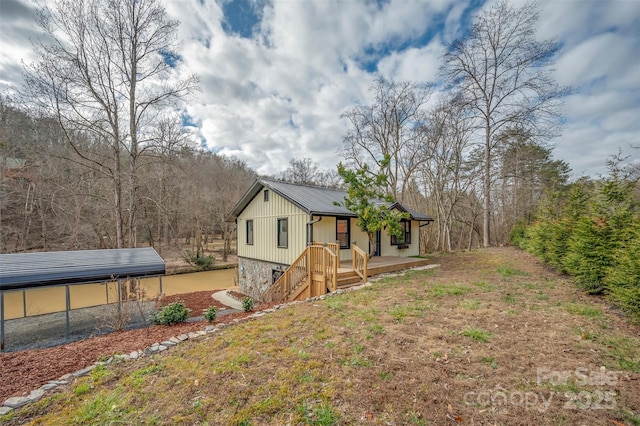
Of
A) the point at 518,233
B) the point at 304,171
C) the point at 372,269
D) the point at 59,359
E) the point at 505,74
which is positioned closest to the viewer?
the point at 59,359

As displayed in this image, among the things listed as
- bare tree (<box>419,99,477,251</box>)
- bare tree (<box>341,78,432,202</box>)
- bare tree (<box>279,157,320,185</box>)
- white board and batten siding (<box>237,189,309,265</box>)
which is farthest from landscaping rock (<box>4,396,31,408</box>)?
bare tree (<box>279,157,320,185</box>)

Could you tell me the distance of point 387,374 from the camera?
283 cm

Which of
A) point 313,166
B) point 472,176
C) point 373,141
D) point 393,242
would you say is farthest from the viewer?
point 313,166

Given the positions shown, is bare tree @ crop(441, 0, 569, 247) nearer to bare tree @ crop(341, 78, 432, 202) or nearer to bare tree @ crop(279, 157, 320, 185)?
bare tree @ crop(341, 78, 432, 202)

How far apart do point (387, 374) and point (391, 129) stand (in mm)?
19020

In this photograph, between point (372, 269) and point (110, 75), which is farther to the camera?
point (110, 75)

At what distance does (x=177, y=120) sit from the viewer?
14.2 meters

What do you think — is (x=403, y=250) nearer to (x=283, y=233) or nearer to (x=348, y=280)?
(x=348, y=280)

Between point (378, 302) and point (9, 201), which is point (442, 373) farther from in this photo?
point (9, 201)

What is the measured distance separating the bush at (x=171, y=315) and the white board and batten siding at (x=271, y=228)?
4.75m

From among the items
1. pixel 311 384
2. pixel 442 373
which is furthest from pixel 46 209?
pixel 442 373

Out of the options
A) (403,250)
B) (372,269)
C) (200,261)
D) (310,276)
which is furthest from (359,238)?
(200,261)

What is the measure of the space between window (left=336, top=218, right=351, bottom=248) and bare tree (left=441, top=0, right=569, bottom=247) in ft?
33.6

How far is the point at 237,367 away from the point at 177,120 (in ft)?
48.6
